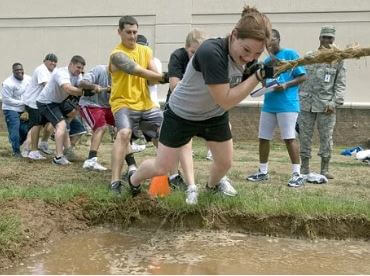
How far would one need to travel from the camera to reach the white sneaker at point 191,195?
16.9 ft

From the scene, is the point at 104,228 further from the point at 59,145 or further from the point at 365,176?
the point at 365,176

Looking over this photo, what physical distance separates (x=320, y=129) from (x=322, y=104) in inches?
13.6

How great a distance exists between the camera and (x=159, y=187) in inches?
220

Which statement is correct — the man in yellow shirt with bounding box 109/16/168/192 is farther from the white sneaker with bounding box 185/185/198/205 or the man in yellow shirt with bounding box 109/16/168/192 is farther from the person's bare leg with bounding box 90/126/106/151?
the person's bare leg with bounding box 90/126/106/151

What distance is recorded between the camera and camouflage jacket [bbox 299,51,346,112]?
23.2ft

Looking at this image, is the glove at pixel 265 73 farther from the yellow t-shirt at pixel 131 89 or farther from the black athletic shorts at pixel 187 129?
the yellow t-shirt at pixel 131 89

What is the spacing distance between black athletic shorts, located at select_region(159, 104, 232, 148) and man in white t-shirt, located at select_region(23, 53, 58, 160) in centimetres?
421

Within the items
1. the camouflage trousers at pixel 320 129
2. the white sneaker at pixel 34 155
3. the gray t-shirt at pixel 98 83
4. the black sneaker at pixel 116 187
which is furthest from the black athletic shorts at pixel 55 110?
the camouflage trousers at pixel 320 129

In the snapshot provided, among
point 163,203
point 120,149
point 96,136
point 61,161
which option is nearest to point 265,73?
point 163,203

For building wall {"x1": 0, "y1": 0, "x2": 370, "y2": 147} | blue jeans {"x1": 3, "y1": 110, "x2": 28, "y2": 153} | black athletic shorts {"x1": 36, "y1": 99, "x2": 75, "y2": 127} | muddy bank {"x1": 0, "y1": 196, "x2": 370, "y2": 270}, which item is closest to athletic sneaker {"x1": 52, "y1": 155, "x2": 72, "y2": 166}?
black athletic shorts {"x1": 36, "y1": 99, "x2": 75, "y2": 127}

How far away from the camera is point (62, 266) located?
4.06 m

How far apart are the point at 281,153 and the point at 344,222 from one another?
5791 millimetres

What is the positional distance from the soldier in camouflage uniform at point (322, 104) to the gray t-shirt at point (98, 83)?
8.31 feet

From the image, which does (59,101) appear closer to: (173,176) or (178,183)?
(173,176)
